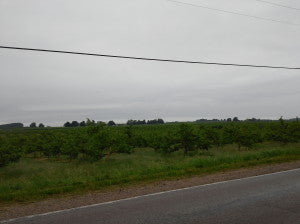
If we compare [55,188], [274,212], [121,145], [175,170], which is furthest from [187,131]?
[274,212]

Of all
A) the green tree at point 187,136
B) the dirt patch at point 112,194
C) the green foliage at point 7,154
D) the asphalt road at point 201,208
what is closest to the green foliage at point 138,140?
the green tree at point 187,136

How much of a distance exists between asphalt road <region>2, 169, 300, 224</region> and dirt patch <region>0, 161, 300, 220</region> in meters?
0.52

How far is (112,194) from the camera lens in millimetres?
9094

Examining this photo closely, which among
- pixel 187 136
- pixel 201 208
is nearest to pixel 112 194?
pixel 201 208

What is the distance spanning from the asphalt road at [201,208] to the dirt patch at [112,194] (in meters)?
0.52

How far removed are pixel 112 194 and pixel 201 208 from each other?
2.88 metres

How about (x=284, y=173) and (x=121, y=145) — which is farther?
(x=121, y=145)

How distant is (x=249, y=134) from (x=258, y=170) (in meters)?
21.1

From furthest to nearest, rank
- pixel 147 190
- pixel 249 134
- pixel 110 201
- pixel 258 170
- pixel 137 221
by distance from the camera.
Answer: pixel 249 134 → pixel 258 170 → pixel 147 190 → pixel 110 201 → pixel 137 221

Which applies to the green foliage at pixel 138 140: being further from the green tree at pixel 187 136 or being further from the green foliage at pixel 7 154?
the green foliage at pixel 7 154

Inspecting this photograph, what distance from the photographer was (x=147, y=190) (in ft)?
31.0

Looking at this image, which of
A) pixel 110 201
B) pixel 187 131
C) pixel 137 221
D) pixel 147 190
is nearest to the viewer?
pixel 137 221

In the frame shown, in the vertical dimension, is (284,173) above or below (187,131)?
below

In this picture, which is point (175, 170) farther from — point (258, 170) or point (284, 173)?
point (284, 173)
